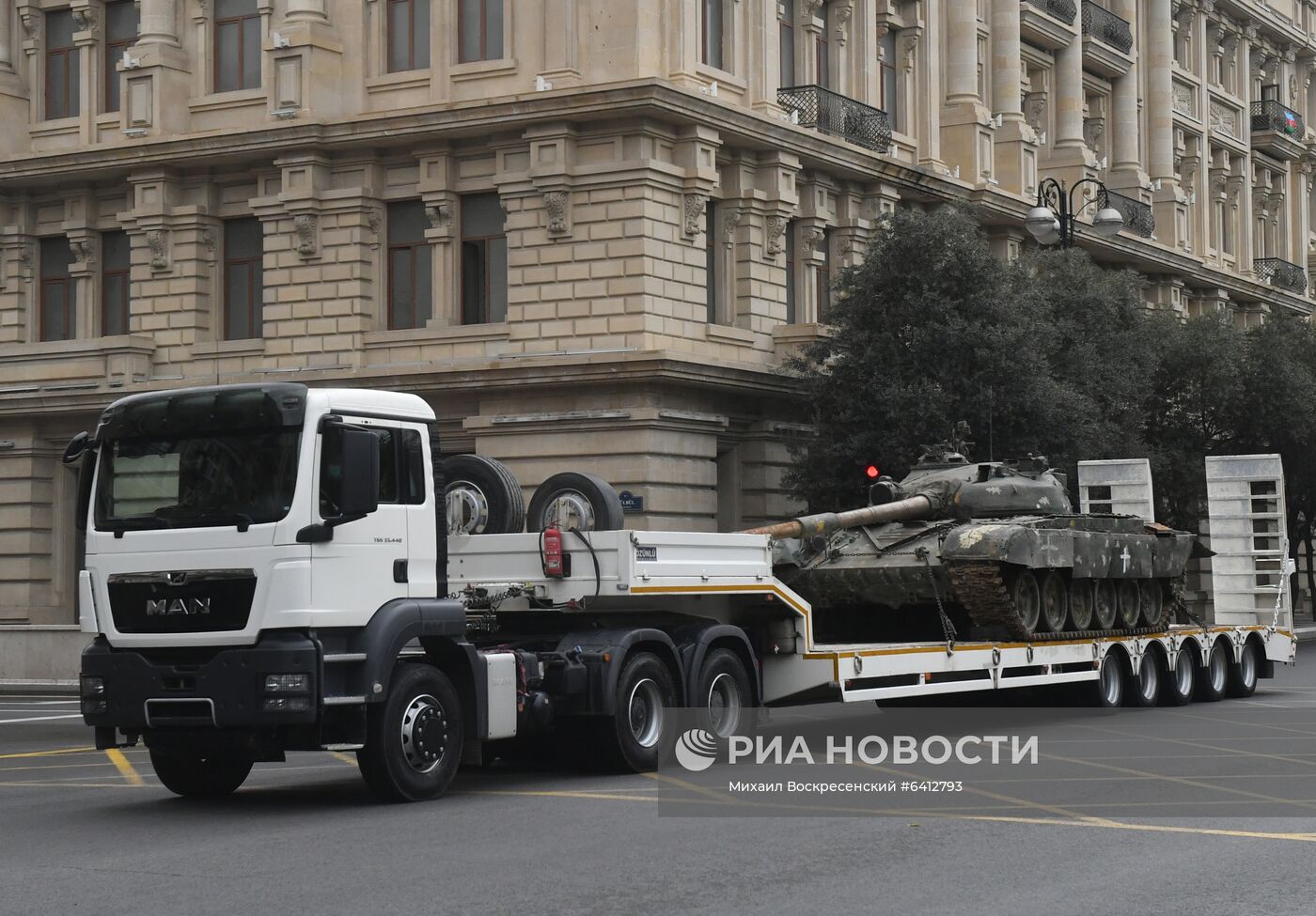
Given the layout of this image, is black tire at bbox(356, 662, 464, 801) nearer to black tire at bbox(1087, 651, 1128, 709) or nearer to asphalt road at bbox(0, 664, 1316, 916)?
asphalt road at bbox(0, 664, 1316, 916)

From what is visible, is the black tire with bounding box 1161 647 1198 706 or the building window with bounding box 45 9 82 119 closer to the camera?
the black tire with bounding box 1161 647 1198 706

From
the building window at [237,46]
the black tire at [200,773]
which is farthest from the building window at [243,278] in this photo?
the black tire at [200,773]

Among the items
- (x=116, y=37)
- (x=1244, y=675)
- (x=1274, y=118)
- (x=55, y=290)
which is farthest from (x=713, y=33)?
(x=1274, y=118)

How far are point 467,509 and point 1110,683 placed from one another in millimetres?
9023

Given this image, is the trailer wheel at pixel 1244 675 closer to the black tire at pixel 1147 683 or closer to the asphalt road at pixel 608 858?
the black tire at pixel 1147 683

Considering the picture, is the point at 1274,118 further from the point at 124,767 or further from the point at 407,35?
the point at 124,767

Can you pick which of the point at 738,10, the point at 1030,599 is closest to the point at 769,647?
the point at 1030,599

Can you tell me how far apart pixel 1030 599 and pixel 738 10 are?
652 inches

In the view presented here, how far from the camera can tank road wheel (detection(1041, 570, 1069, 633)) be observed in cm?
2091

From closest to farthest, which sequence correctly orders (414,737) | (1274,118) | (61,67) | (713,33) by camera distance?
(414,737) < (713,33) < (61,67) < (1274,118)

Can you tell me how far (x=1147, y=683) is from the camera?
22.0 m

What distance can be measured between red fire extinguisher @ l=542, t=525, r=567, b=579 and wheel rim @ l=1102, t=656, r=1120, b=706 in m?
8.67

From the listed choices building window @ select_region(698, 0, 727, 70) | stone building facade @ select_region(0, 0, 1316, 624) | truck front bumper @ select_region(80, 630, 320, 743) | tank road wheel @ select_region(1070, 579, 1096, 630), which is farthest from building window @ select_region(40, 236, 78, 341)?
truck front bumper @ select_region(80, 630, 320, 743)

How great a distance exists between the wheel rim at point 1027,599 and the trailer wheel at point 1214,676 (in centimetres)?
343
